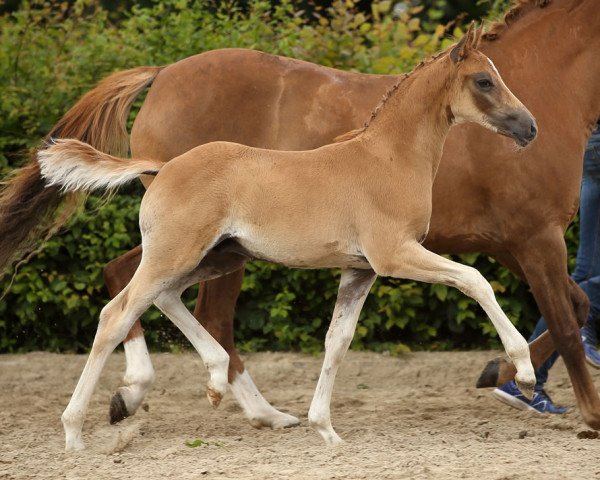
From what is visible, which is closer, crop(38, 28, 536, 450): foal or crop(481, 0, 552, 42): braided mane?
crop(38, 28, 536, 450): foal

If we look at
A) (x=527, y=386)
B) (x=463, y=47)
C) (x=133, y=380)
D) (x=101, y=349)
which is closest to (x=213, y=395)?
(x=101, y=349)

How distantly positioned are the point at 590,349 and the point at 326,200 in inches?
89.3

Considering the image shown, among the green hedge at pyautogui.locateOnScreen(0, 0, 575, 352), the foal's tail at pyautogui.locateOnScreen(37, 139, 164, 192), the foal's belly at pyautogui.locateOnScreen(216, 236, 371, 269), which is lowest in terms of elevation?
the green hedge at pyautogui.locateOnScreen(0, 0, 575, 352)

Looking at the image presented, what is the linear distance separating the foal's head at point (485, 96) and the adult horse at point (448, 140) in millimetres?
788

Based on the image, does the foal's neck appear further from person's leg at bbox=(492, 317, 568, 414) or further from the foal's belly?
person's leg at bbox=(492, 317, 568, 414)

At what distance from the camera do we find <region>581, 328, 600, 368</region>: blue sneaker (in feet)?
20.2

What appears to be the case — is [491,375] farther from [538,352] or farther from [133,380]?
[133,380]

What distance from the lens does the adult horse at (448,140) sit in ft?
17.9

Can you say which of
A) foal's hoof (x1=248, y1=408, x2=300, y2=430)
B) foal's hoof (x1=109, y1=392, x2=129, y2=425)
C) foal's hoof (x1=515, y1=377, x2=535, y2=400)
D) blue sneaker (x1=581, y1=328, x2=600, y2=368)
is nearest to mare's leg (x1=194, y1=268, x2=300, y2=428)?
foal's hoof (x1=248, y1=408, x2=300, y2=430)

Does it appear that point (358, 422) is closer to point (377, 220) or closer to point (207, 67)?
point (377, 220)

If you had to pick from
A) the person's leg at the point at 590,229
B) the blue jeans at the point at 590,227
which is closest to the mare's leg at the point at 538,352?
the blue jeans at the point at 590,227

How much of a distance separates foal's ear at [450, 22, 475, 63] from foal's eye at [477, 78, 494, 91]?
13cm

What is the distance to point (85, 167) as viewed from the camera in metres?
4.95

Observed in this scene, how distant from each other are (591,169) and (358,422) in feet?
6.12
